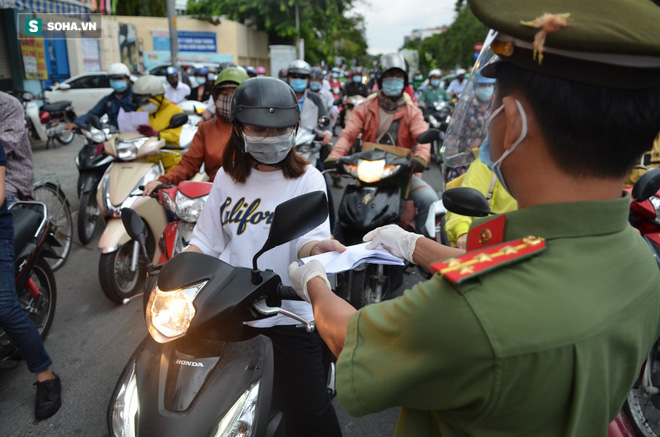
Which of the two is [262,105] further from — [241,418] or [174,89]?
[174,89]

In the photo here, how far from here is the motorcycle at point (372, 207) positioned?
359 cm

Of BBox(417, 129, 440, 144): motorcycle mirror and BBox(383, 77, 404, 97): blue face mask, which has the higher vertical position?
BBox(383, 77, 404, 97): blue face mask

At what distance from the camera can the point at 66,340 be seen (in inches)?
139

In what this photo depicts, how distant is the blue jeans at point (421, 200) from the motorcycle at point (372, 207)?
25 centimetres

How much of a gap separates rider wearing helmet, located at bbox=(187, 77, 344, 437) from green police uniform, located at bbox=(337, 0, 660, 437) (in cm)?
→ 108

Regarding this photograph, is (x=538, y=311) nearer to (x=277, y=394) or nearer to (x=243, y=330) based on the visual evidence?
(x=243, y=330)

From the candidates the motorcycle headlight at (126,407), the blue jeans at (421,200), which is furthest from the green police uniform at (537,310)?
the blue jeans at (421,200)

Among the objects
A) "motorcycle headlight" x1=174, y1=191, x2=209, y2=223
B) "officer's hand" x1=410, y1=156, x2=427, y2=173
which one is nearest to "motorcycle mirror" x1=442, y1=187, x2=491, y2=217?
"motorcycle headlight" x1=174, y1=191, x2=209, y2=223

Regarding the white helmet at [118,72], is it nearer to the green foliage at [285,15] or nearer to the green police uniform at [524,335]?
the green police uniform at [524,335]

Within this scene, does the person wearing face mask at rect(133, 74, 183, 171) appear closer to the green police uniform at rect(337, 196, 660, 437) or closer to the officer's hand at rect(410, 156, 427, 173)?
the officer's hand at rect(410, 156, 427, 173)

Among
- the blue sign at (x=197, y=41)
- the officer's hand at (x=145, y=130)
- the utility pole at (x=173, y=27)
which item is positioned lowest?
the officer's hand at (x=145, y=130)

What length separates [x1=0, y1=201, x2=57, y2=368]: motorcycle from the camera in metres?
2.96

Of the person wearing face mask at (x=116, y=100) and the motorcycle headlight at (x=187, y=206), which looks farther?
the person wearing face mask at (x=116, y=100)

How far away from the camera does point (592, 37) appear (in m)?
0.75
